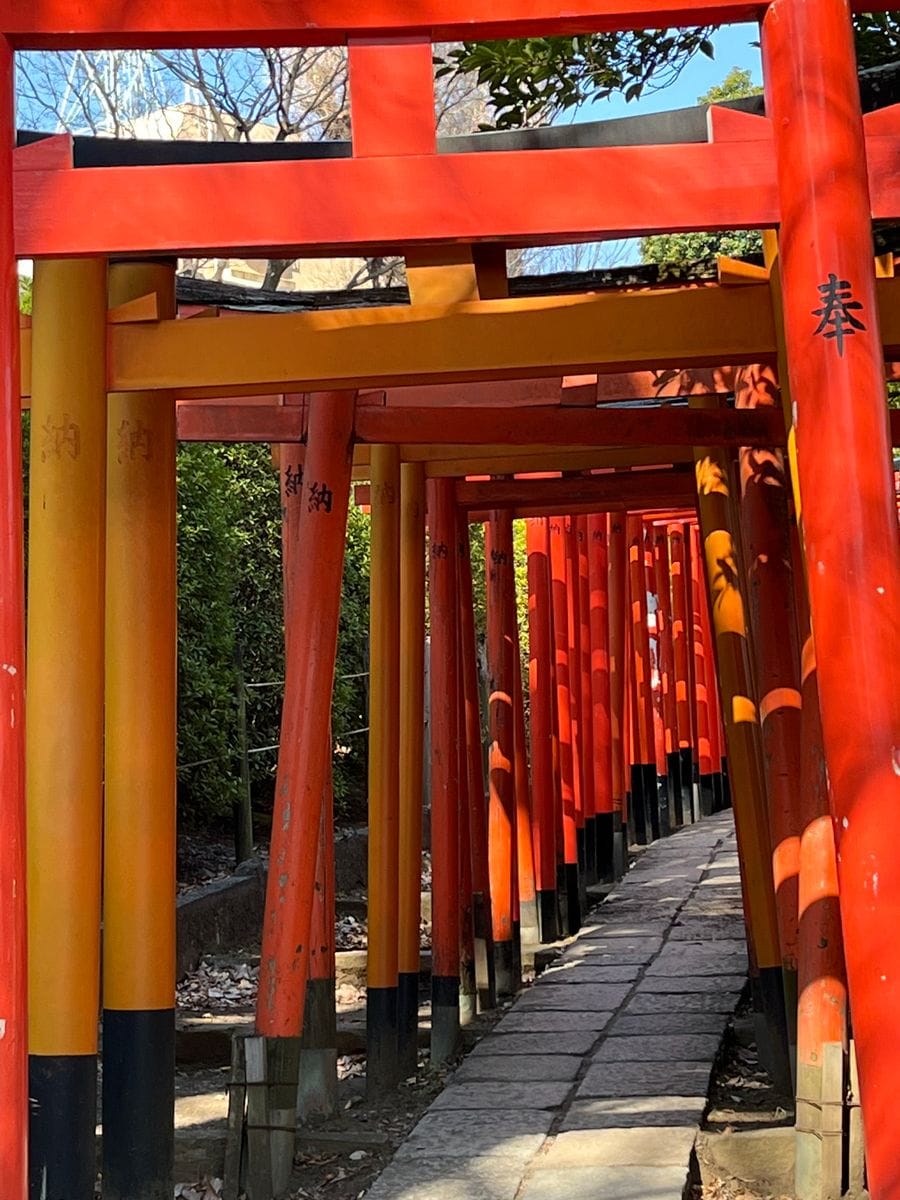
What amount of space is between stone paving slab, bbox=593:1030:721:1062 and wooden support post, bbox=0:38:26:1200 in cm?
376

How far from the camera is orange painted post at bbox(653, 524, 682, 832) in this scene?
55.6 ft

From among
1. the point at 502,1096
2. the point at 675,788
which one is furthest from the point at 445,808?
the point at 675,788

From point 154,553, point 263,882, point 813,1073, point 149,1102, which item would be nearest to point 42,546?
point 154,553

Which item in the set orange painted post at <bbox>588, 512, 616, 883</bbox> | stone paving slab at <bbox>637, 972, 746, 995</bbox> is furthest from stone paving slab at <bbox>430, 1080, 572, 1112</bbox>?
orange painted post at <bbox>588, 512, 616, 883</bbox>

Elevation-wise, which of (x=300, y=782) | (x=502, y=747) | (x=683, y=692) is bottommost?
(x=300, y=782)

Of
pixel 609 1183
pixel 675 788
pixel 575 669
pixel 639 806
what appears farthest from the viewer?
pixel 675 788

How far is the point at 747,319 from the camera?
4.06m

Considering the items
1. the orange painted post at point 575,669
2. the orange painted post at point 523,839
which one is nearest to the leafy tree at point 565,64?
the orange painted post at point 523,839

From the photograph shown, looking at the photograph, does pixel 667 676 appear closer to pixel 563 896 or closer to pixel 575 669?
pixel 575 669

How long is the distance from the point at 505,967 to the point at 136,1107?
191 inches

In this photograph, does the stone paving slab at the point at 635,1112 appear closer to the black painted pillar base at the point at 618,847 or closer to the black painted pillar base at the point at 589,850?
the black painted pillar base at the point at 589,850

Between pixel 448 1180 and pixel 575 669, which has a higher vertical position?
pixel 575 669

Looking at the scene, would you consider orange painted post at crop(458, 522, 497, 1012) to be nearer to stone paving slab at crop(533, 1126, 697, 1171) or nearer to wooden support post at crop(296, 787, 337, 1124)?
wooden support post at crop(296, 787, 337, 1124)

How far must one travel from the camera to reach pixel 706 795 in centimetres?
1783
